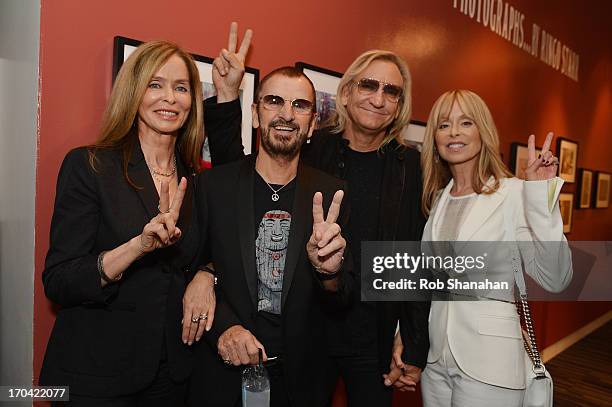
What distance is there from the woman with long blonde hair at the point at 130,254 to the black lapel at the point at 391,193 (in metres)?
0.93

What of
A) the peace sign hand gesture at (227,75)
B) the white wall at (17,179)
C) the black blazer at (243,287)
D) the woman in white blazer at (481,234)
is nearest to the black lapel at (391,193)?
the woman in white blazer at (481,234)

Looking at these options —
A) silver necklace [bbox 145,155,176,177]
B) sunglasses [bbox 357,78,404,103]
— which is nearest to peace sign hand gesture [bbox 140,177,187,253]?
silver necklace [bbox 145,155,176,177]

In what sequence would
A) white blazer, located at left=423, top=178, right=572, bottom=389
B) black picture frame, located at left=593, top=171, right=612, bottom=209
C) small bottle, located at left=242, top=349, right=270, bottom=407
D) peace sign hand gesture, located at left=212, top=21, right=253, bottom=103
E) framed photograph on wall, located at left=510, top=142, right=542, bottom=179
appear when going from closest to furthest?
small bottle, located at left=242, top=349, right=270, bottom=407
white blazer, located at left=423, top=178, right=572, bottom=389
peace sign hand gesture, located at left=212, top=21, right=253, bottom=103
framed photograph on wall, located at left=510, top=142, right=542, bottom=179
black picture frame, located at left=593, top=171, right=612, bottom=209

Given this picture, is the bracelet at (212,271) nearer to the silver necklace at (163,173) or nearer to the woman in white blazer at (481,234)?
the silver necklace at (163,173)

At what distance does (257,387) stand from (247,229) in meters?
0.59

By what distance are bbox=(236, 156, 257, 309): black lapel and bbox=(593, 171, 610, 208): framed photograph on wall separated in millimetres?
6742

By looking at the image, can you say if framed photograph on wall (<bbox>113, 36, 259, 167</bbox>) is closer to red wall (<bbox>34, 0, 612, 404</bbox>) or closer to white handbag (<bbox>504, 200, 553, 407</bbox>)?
red wall (<bbox>34, 0, 612, 404</bbox>)

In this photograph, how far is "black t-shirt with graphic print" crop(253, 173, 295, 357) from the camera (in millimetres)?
2008

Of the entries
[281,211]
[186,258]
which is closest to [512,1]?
[281,211]

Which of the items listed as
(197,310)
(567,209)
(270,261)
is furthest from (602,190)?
(197,310)

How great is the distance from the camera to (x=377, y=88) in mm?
2576

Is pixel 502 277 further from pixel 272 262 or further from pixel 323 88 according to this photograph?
pixel 323 88

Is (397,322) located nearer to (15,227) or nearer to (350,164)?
(350,164)

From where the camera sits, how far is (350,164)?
2.59 metres
